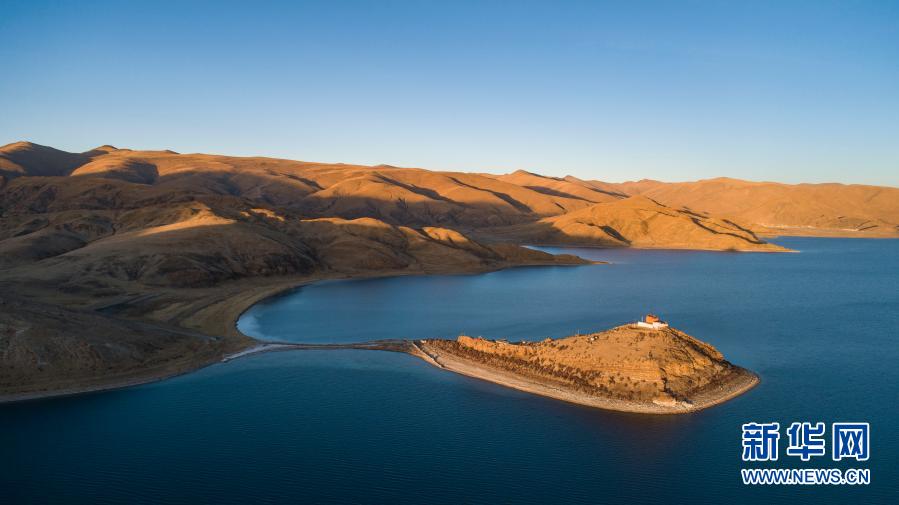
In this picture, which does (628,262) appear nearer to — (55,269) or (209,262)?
(209,262)

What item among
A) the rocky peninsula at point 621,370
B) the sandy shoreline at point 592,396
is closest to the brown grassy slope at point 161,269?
the sandy shoreline at point 592,396

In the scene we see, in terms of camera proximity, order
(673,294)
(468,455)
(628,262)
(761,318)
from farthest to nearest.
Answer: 1. (628,262)
2. (673,294)
3. (761,318)
4. (468,455)

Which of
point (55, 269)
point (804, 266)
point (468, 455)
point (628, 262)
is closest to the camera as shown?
point (468, 455)

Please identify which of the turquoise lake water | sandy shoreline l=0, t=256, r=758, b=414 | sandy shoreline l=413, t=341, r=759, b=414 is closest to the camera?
the turquoise lake water

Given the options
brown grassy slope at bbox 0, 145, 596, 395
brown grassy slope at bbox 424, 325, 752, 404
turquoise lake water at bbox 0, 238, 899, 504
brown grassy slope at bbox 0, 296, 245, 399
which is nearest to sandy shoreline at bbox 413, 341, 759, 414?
brown grassy slope at bbox 424, 325, 752, 404

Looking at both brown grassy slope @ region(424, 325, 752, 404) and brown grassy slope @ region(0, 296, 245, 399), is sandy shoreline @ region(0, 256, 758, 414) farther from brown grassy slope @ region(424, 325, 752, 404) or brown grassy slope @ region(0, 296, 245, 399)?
brown grassy slope @ region(424, 325, 752, 404)

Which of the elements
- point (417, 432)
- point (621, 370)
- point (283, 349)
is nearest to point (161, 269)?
point (283, 349)

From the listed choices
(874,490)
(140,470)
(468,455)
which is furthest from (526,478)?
(140,470)
